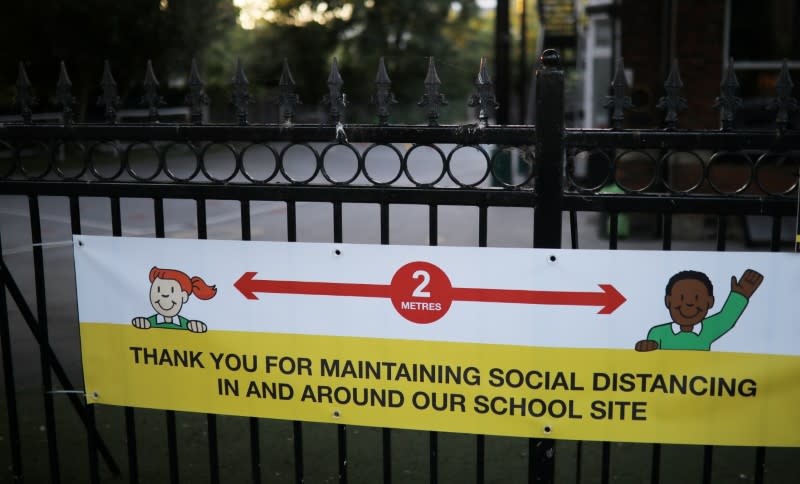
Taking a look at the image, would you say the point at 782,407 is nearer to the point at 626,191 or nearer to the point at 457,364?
the point at 626,191

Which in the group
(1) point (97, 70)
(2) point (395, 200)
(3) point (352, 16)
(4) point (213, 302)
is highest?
(3) point (352, 16)

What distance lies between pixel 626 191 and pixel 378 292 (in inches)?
35.3

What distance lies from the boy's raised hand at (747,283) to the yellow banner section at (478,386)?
0.69ft

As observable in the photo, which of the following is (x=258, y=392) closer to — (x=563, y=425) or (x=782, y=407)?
(x=563, y=425)

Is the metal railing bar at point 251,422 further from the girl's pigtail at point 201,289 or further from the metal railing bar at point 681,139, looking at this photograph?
the metal railing bar at point 681,139

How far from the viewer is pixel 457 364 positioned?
275 cm

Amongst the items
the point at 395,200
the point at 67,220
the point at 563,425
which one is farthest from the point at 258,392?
the point at 67,220

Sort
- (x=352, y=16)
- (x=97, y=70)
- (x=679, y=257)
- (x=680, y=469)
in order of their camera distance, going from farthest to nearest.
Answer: (x=352, y=16) → (x=97, y=70) → (x=680, y=469) → (x=679, y=257)

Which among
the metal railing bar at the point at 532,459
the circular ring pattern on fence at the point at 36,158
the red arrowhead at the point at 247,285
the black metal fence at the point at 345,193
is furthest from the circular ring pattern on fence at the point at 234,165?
the metal railing bar at the point at 532,459

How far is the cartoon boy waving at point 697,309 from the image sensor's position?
2592 millimetres

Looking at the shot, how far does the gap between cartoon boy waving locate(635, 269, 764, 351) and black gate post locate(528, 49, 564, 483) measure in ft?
1.36

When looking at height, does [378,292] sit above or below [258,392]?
above

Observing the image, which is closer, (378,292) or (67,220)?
(378,292)

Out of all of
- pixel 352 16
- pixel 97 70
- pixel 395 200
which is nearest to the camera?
pixel 395 200
